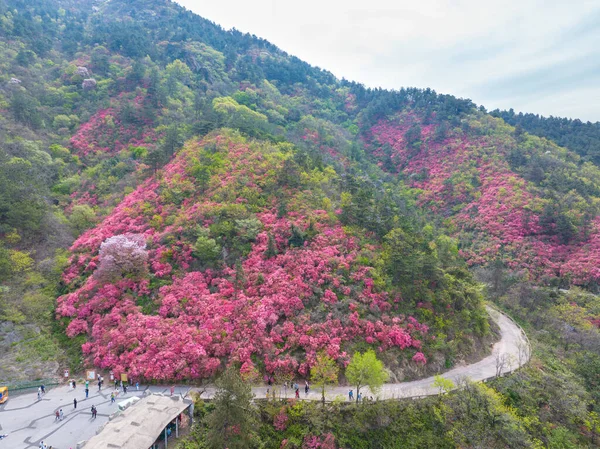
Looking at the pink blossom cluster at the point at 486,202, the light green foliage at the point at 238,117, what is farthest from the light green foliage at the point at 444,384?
the light green foliage at the point at 238,117

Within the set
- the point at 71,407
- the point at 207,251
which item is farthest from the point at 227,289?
the point at 71,407

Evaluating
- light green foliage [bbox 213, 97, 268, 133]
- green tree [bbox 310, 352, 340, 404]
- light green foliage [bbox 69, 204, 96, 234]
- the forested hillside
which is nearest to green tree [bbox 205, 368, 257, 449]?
the forested hillside

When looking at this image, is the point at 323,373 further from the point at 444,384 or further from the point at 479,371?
the point at 479,371

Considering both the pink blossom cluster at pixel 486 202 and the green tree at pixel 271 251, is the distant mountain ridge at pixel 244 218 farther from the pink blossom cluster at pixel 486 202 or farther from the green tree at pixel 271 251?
the pink blossom cluster at pixel 486 202

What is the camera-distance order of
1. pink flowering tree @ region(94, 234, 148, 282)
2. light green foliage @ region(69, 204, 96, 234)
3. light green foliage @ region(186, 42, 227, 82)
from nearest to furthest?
pink flowering tree @ region(94, 234, 148, 282)
light green foliage @ region(69, 204, 96, 234)
light green foliage @ region(186, 42, 227, 82)

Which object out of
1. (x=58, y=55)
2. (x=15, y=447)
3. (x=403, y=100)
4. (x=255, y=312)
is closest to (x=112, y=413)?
(x=15, y=447)

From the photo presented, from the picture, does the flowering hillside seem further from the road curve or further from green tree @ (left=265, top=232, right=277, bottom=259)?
the road curve

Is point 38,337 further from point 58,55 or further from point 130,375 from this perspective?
point 58,55
